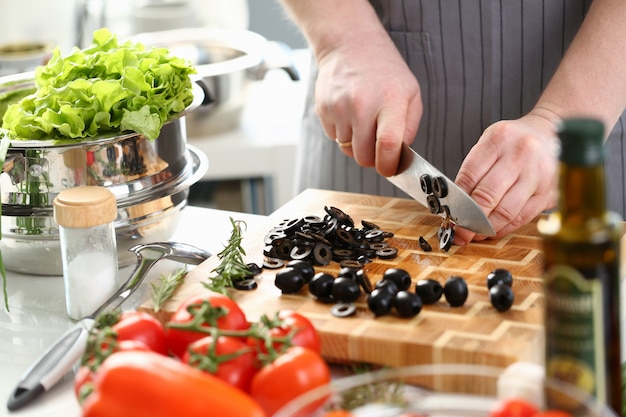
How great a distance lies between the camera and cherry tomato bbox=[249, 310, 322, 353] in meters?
0.88

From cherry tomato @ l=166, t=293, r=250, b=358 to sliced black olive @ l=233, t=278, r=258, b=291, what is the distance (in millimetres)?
211

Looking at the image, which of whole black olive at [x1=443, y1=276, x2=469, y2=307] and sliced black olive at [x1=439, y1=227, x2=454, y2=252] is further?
sliced black olive at [x1=439, y1=227, x2=454, y2=252]

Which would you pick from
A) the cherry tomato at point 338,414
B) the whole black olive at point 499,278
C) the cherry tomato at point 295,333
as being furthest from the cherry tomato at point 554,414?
the whole black olive at point 499,278

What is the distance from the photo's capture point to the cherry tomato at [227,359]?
32.1 inches

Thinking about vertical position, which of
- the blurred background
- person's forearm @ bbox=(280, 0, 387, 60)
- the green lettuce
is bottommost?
the blurred background

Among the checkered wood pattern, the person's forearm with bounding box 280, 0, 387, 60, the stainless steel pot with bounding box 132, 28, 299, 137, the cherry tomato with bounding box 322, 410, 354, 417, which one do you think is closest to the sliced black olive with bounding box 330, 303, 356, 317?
the checkered wood pattern

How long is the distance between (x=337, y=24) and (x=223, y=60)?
0.81 meters

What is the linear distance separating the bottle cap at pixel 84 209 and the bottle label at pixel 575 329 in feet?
2.19

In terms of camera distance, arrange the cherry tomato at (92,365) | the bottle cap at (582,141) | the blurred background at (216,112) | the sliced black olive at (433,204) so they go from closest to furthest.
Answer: the bottle cap at (582,141)
the cherry tomato at (92,365)
the sliced black olive at (433,204)
the blurred background at (216,112)

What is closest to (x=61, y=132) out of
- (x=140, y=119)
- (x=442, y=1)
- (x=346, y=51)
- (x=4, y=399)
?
(x=140, y=119)

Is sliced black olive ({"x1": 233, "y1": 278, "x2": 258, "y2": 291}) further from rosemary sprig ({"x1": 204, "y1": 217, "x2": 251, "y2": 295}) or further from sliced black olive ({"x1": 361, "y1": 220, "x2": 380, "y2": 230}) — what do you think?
sliced black olive ({"x1": 361, "y1": 220, "x2": 380, "y2": 230})

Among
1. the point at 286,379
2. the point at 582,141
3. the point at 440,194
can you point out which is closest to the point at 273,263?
the point at 440,194

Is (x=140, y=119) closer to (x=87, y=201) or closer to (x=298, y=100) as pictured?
(x=87, y=201)

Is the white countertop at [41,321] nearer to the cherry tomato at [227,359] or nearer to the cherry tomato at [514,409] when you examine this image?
the cherry tomato at [227,359]
